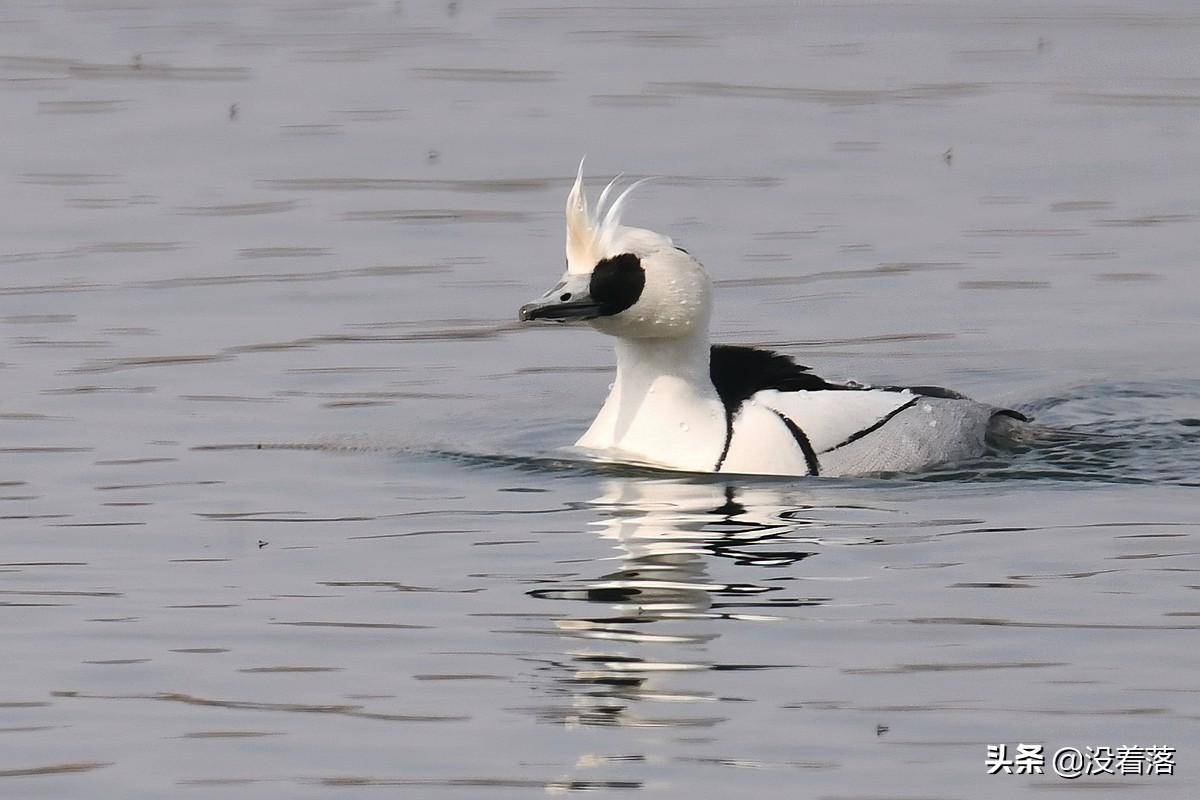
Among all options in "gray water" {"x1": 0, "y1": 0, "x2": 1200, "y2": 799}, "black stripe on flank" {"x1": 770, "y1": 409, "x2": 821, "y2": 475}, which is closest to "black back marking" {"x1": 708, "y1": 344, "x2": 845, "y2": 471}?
"black stripe on flank" {"x1": 770, "y1": 409, "x2": 821, "y2": 475}

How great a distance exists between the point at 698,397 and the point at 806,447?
580 millimetres

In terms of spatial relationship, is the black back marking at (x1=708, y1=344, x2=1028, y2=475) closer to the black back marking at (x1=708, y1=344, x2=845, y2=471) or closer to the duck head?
the black back marking at (x1=708, y1=344, x2=845, y2=471)

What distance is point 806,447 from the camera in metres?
11.3

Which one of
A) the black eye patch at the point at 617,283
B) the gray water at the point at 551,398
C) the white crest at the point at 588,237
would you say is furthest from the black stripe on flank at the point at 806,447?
the white crest at the point at 588,237

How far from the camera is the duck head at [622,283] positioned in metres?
10.9

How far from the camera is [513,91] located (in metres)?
20.7

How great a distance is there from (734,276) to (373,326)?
8.30 ft

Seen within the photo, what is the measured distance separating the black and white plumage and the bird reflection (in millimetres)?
327

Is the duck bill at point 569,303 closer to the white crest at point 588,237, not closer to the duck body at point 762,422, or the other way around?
the white crest at point 588,237

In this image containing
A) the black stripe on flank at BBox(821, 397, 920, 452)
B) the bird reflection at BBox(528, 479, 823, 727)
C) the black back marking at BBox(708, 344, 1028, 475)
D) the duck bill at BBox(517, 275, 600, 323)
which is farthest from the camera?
the black back marking at BBox(708, 344, 1028, 475)

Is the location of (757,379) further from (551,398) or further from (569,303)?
(551,398)

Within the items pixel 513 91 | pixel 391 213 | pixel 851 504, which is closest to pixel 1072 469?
pixel 851 504

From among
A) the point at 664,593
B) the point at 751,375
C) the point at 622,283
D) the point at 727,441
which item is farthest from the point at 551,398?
the point at 664,593

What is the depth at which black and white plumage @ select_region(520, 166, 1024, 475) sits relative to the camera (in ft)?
36.3
